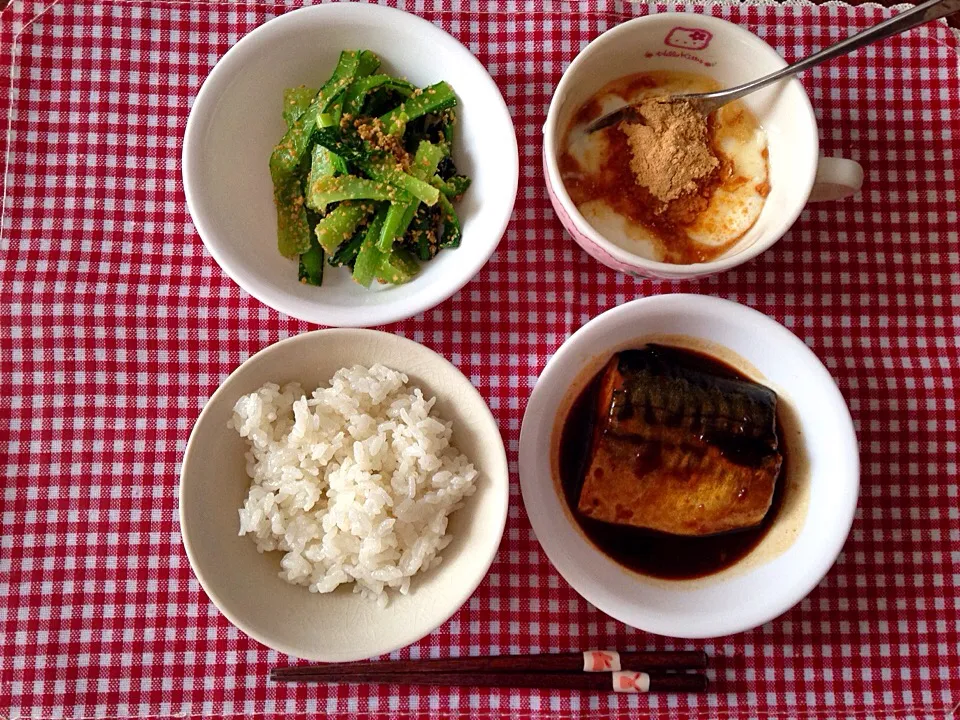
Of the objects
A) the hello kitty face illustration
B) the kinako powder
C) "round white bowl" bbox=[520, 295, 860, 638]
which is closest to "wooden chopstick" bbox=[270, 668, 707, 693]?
"round white bowl" bbox=[520, 295, 860, 638]

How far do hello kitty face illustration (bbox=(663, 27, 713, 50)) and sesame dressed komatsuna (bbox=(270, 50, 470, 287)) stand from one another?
1.66ft

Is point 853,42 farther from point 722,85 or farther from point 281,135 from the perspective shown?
point 281,135

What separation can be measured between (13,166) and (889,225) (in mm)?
2226

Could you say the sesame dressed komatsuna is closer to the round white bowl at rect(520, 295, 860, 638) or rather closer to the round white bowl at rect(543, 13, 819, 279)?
the round white bowl at rect(543, 13, 819, 279)

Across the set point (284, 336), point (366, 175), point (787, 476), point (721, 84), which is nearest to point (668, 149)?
point (721, 84)

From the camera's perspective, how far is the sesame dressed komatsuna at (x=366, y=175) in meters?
1.74

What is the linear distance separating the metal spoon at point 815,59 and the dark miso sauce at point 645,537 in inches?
22.3

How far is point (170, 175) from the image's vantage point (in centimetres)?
197

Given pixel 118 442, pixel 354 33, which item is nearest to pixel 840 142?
pixel 354 33

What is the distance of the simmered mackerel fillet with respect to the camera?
5.92 ft

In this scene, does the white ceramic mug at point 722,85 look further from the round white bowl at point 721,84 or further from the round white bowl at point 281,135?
the round white bowl at point 281,135

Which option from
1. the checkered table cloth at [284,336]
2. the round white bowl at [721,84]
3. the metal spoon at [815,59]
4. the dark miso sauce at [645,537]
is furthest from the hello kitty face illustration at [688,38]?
the dark miso sauce at [645,537]

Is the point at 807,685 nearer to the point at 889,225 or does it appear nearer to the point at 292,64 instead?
the point at 889,225

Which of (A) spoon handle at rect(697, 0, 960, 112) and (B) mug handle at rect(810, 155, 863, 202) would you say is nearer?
(A) spoon handle at rect(697, 0, 960, 112)
